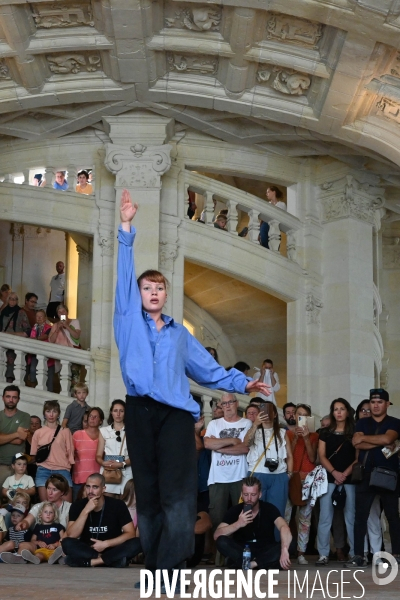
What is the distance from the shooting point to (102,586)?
250 inches

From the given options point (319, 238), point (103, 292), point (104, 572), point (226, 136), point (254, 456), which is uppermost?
point (226, 136)

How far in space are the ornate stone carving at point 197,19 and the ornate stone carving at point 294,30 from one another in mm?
711

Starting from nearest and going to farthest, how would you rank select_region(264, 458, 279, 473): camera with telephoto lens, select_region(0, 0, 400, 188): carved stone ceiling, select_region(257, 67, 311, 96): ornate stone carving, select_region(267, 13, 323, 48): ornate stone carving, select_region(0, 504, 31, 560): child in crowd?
select_region(0, 504, 31, 560): child in crowd, select_region(264, 458, 279, 473): camera with telephoto lens, select_region(0, 0, 400, 188): carved stone ceiling, select_region(267, 13, 323, 48): ornate stone carving, select_region(257, 67, 311, 96): ornate stone carving

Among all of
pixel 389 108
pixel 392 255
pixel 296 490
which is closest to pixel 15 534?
pixel 296 490

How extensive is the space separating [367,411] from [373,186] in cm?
695

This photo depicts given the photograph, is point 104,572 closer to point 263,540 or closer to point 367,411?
point 263,540

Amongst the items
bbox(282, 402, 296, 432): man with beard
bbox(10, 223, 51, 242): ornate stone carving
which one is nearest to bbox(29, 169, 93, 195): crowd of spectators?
bbox(10, 223, 51, 242): ornate stone carving

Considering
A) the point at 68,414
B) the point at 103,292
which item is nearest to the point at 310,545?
A: the point at 68,414

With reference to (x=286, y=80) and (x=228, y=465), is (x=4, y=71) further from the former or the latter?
(x=228, y=465)

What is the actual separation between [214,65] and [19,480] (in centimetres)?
659

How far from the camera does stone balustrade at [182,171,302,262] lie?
637 inches

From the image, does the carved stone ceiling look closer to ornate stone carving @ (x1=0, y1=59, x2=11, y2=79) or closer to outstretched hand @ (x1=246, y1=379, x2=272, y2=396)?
ornate stone carving @ (x1=0, y1=59, x2=11, y2=79)

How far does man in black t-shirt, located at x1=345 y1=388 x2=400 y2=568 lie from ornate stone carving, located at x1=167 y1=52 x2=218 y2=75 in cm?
639

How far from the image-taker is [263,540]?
29.0 ft
